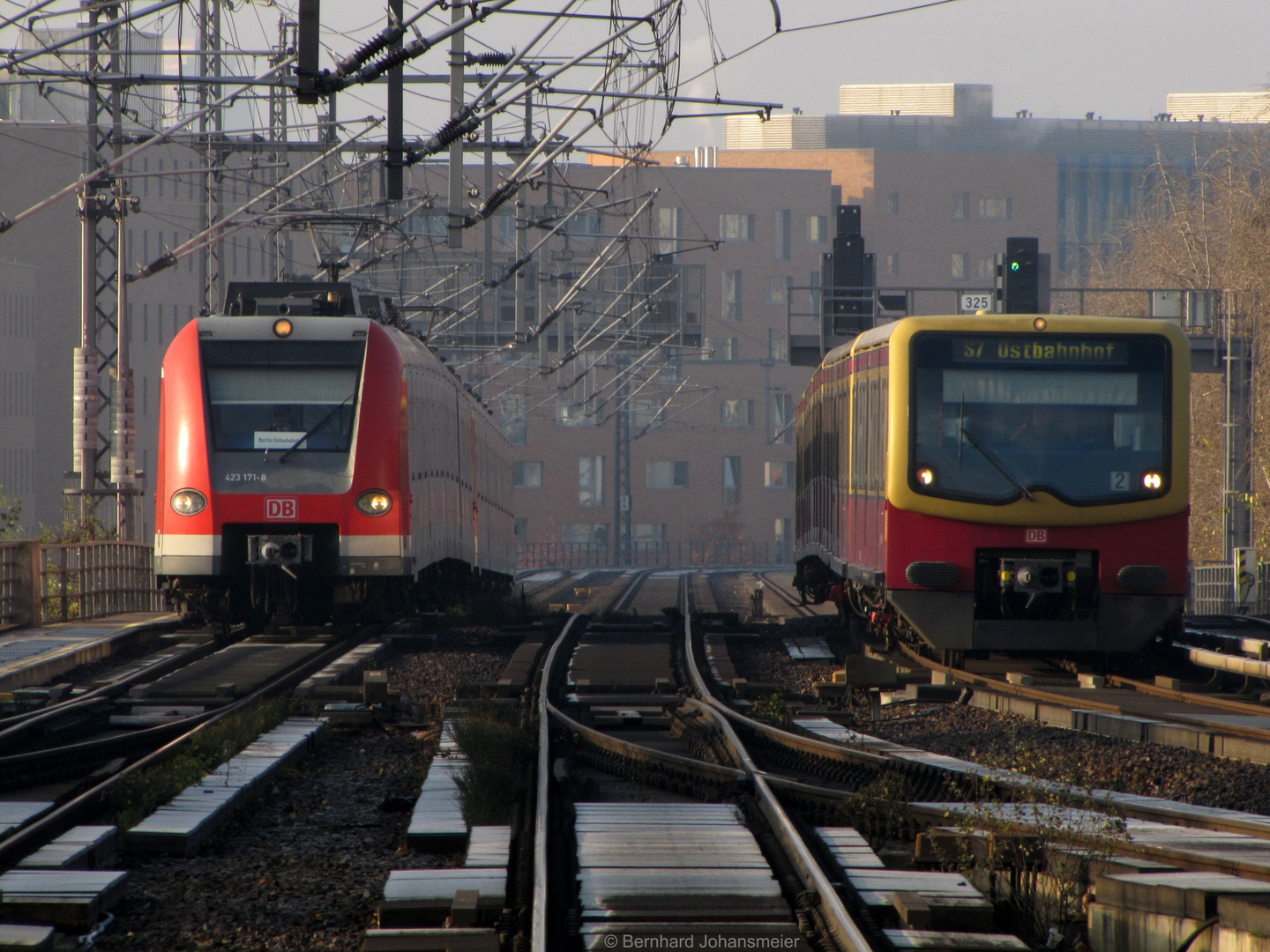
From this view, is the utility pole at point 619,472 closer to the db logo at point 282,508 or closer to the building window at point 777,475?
the building window at point 777,475

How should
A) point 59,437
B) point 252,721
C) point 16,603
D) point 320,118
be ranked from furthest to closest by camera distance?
point 59,437 < point 320,118 < point 16,603 < point 252,721

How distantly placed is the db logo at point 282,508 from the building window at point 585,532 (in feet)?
195

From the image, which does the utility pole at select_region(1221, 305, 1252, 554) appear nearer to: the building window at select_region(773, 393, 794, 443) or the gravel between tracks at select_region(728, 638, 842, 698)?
the gravel between tracks at select_region(728, 638, 842, 698)

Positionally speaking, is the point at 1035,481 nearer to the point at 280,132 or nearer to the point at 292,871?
the point at 292,871

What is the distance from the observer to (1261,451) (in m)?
37.3

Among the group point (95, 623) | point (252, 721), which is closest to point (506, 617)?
point (95, 623)

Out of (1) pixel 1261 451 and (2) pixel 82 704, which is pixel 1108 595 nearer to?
(2) pixel 82 704

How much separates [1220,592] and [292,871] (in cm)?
2560

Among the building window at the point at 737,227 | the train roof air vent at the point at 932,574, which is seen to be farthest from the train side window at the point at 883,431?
the building window at the point at 737,227

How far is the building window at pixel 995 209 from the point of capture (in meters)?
83.7

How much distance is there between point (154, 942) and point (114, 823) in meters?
1.89

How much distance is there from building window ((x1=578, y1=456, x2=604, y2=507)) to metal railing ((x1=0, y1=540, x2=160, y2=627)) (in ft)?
171

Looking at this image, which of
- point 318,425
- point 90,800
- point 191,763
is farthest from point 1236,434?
point 90,800

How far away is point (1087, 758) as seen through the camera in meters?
9.27
